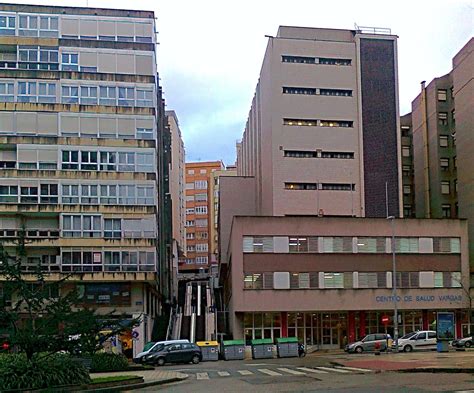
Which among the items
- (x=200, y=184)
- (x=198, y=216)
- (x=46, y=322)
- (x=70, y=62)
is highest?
(x=200, y=184)

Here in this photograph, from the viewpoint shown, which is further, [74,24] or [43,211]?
[74,24]

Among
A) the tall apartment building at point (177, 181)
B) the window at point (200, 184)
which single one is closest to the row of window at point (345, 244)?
the tall apartment building at point (177, 181)

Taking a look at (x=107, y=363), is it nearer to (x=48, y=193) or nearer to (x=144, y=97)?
(x=48, y=193)

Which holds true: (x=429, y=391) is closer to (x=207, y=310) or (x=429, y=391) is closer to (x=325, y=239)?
(x=325, y=239)

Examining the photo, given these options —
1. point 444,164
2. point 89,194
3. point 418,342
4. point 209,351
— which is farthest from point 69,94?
point 444,164

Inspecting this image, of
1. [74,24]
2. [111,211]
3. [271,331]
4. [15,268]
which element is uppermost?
[74,24]

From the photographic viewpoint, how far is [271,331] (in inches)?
2484

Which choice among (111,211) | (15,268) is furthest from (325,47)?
(15,268)

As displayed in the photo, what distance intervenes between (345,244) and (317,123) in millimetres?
13110

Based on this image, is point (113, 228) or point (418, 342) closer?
point (418, 342)

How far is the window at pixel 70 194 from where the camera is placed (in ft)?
193

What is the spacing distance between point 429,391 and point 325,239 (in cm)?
4273

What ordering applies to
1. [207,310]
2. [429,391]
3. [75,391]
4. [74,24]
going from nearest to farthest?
[429,391], [75,391], [74,24], [207,310]

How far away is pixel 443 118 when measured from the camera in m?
90.1
